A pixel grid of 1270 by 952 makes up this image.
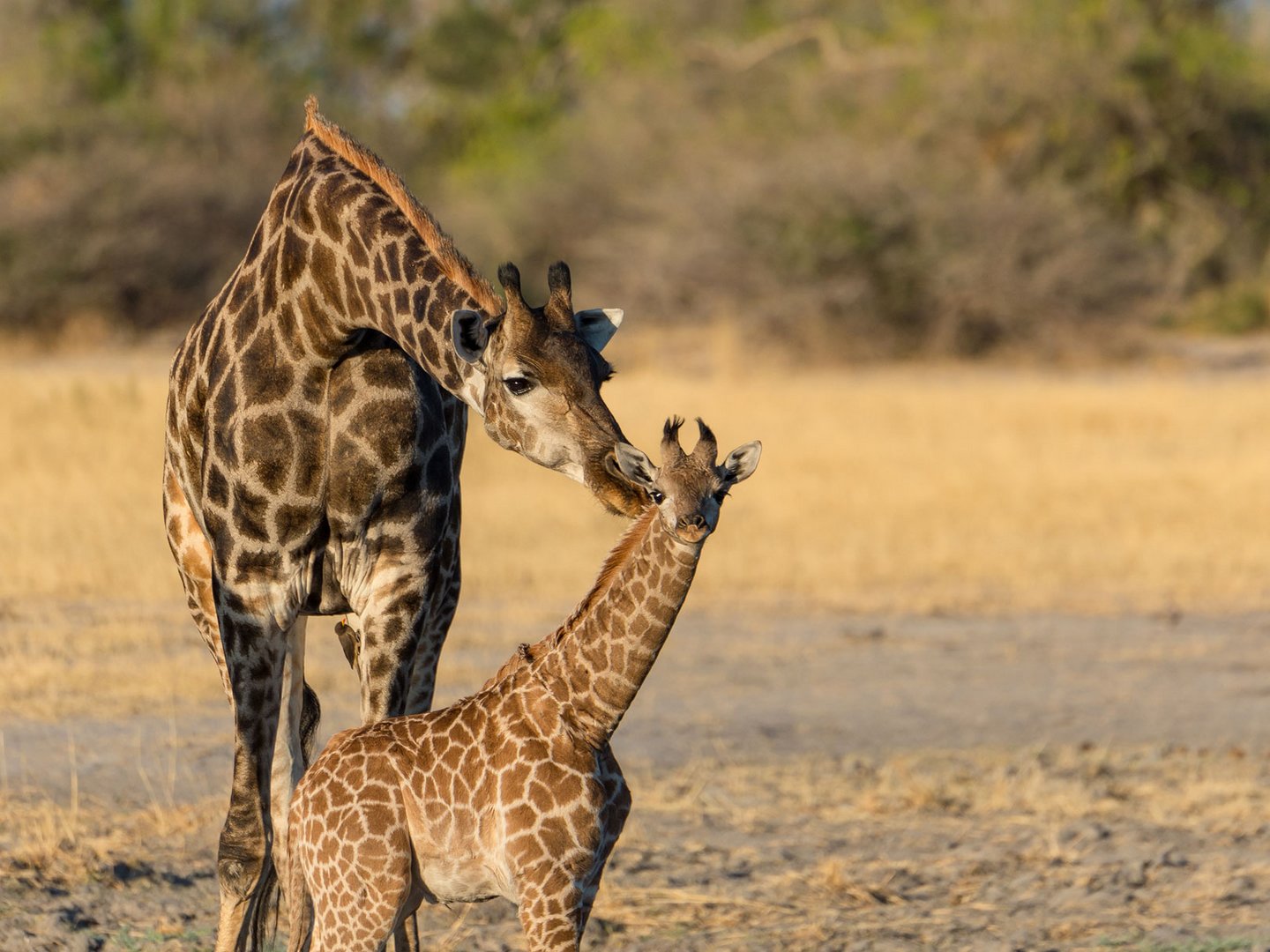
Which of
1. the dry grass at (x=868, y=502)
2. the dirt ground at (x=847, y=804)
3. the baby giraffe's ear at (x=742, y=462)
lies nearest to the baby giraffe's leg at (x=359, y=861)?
the baby giraffe's ear at (x=742, y=462)

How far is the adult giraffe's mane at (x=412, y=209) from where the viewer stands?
4.67 m

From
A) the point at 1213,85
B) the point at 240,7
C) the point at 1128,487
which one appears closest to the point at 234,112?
the point at 240,7

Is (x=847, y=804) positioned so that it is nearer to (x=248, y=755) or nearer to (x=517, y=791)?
(x=248, y=755)

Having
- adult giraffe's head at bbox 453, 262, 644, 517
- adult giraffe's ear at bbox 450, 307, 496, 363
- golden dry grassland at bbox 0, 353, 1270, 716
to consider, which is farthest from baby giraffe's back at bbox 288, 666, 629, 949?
golden dry grassland at bbox 0, 353, 1270, 716

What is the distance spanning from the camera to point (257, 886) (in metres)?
5.29

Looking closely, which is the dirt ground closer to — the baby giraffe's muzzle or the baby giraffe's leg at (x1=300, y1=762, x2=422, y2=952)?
the baby giraffe's leg at (x1=300, y1=762, x2=422, y2=952)

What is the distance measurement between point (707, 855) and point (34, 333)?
19.6 metres

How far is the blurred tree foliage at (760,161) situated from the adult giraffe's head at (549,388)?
20.0 metres

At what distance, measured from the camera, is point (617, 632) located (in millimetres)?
4211

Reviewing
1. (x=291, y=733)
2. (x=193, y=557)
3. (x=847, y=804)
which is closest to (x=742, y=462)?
(x=291, y=733)

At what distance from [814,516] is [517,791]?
10.5 metres

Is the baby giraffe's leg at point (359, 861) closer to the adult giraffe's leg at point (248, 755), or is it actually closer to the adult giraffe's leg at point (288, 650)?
the adult giraffe's leg at point (248, 755)

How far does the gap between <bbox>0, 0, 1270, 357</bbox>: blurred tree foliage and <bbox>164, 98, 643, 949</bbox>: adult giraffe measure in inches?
762

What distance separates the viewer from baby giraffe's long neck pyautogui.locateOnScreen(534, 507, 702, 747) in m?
4.12
